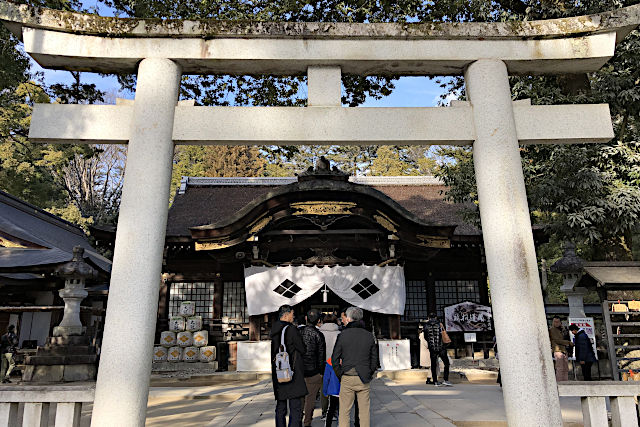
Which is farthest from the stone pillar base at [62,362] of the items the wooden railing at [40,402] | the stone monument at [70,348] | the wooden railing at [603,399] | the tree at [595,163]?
the tree at [595,163]

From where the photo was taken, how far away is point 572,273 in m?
8.87

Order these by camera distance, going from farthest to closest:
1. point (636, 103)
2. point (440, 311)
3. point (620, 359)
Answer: point (440, 311) < point (636, 103) < point (620, 359)

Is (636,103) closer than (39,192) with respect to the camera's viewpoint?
Yes

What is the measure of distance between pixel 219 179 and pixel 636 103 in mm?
14590

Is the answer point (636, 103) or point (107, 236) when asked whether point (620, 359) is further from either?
point (107, 236)

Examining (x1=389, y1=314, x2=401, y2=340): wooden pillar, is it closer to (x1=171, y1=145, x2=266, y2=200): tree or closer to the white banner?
the white banner

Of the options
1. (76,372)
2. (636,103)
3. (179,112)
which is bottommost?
(76,372)

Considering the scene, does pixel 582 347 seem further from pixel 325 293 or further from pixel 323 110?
pixel 323 110

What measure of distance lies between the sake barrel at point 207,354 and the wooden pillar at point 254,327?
1.14 metres

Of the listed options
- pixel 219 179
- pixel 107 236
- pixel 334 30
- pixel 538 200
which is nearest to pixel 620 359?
pixel 538 200

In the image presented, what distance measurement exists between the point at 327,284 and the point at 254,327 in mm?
2433

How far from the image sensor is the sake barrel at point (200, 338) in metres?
12.7

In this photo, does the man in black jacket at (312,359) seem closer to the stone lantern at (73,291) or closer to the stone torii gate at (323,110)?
the stone torii gate at (323,110)

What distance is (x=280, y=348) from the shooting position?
16.0 ft
